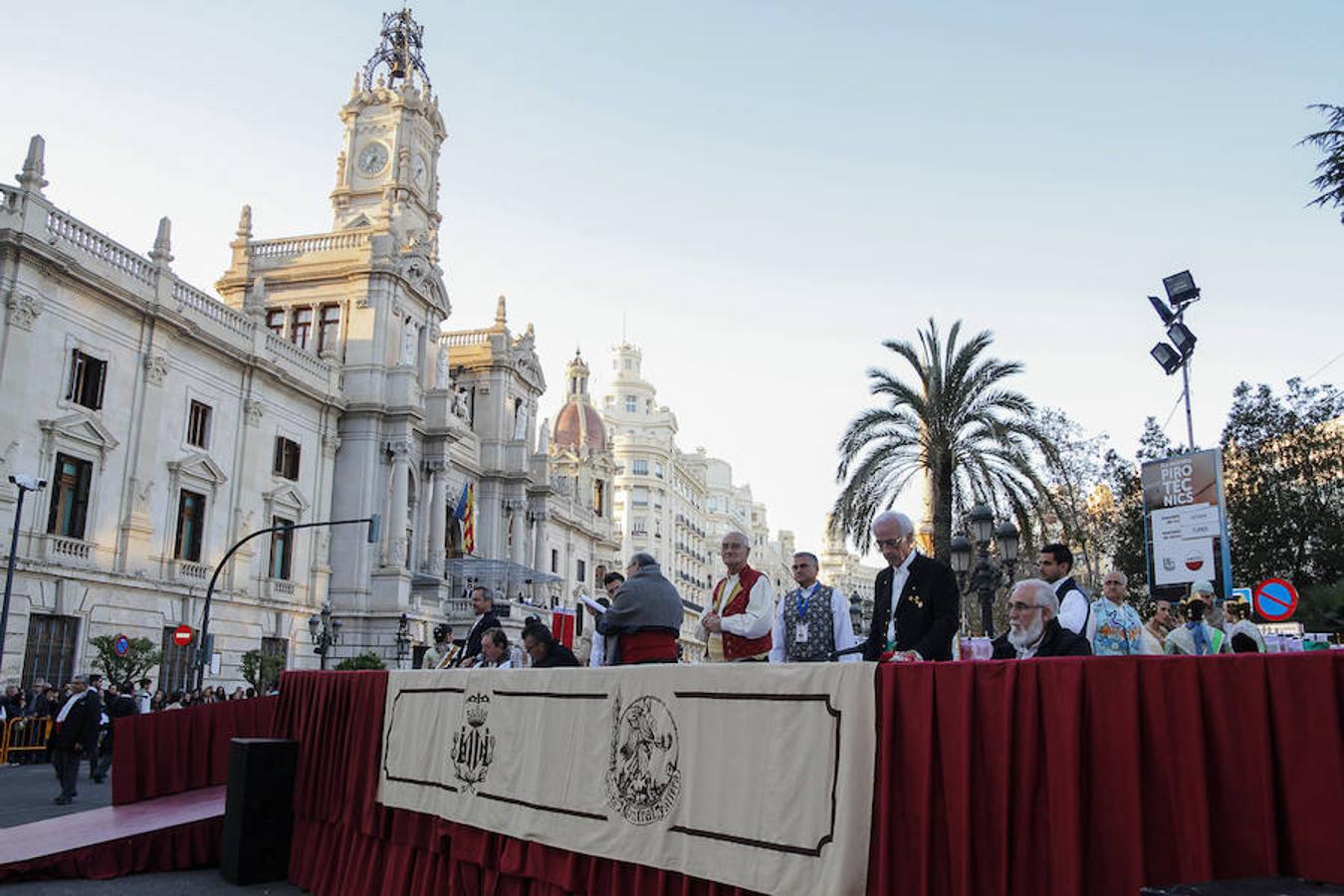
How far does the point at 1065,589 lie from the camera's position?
21.5ft

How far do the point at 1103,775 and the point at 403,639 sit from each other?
34.4 meters

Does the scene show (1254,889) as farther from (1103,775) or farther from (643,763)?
(643,763)

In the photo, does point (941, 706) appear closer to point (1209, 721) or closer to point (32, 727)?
point (1209, 721)

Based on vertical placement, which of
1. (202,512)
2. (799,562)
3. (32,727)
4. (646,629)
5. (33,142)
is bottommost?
(32,727)

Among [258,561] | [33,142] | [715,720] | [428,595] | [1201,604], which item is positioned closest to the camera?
[715,720]

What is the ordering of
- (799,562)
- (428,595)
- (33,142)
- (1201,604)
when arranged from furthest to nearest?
(428,595) < (33,142) < (1201,604) < (799,562)

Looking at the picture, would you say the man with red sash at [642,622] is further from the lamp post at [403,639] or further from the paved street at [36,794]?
the lamp post at [403,639]

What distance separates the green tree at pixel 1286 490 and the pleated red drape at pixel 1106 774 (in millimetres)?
33583

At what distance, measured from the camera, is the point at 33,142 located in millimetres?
26859

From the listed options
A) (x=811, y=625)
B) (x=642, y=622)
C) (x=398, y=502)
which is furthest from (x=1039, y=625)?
(x=398, y=502)

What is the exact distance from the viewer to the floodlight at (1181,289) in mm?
20641

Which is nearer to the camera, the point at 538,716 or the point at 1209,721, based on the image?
the point at 1209,721

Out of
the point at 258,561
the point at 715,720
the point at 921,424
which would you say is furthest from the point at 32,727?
the point at 715,720

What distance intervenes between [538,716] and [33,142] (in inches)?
1087
